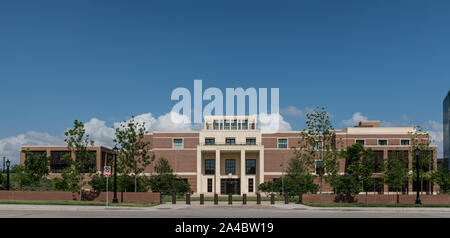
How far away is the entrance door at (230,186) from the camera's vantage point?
252ft

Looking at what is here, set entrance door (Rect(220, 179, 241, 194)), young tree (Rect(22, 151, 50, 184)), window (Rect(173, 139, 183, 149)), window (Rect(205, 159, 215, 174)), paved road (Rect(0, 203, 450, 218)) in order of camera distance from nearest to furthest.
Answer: paved road (Rect(0, 203, 450, 218))
young tree (Rect(22, 151, 50, 184))
entrance door (Rect(220, 179, 241, 194))
window (Rect(205, 159, 215, 174))
window (Rect(173, 139, 183, 149))

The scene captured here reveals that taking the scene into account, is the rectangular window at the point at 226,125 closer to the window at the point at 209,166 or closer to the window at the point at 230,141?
the window at the point at 230,141

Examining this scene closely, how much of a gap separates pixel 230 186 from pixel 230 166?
354cm

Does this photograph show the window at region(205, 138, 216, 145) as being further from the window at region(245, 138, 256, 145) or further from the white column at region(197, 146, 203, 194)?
the window at region(245, 138, 256, 145)

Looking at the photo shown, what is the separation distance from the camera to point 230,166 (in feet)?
256

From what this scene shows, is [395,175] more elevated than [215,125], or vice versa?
[215,125]

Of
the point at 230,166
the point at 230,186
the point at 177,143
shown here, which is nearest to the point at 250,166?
the point at 230,166

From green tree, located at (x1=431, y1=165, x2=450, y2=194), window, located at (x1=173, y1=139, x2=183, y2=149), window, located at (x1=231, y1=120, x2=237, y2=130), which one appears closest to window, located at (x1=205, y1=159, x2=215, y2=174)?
window, located at (x1=173, y1=139, x2=183, y2=149)

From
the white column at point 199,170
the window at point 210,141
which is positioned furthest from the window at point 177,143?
the window at point 210,141

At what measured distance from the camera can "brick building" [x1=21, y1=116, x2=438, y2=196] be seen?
74938 millimetres

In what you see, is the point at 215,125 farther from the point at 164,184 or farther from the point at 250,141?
the point at 164,184

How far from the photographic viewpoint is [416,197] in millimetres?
38656

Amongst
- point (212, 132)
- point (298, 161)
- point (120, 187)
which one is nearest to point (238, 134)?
point (212, 132)

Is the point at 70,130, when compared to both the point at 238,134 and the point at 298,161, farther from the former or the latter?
the point at 238,134
